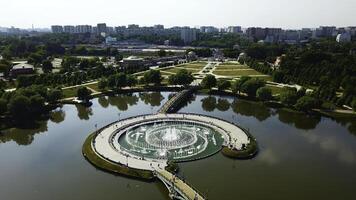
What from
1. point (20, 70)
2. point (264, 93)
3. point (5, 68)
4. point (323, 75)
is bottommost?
point (264, 93)

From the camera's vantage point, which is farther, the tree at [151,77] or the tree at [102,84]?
the tree at [151,77]

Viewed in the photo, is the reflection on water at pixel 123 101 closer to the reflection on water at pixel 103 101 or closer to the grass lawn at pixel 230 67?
the reflection on water at pixel 103 101

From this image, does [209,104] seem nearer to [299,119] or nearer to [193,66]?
[299,119]

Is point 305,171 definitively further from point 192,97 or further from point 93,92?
point 93,92

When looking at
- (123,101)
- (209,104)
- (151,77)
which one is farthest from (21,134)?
(151,77)

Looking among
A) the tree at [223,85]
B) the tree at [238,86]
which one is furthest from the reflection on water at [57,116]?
the tree at [238,86]

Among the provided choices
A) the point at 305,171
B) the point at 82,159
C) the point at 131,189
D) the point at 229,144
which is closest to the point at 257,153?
the point at 229,144
